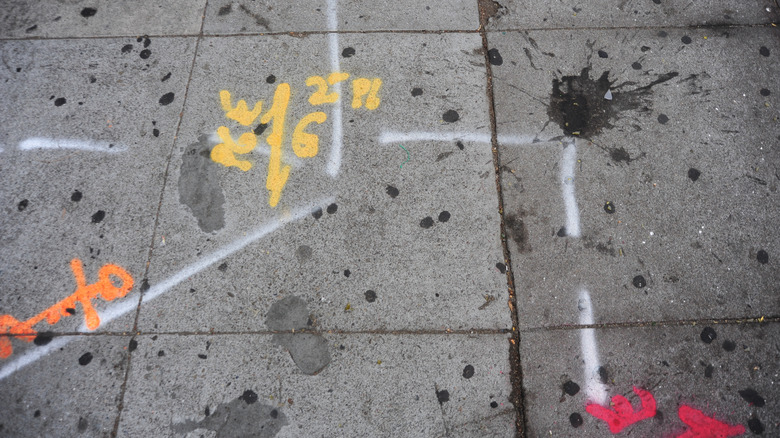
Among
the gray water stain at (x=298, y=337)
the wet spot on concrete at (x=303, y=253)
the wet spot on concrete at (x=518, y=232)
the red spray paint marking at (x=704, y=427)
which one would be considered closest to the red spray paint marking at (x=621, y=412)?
the red spray paint marking at (x=704, y=427)

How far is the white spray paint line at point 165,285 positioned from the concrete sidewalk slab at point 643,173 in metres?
1.32

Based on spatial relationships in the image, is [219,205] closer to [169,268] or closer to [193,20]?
[169,268]

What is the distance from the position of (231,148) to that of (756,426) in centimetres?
323

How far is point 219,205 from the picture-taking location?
253cm

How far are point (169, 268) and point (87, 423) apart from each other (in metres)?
0.83

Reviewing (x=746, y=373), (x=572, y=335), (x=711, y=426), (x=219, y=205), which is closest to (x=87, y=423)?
(x=219, y=205)

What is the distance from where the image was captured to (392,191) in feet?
8.43

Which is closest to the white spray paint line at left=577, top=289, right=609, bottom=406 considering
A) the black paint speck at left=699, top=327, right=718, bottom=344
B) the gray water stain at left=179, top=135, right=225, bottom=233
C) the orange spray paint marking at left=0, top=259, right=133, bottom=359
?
the black paint speck at left=699, top=327, right=718, bottom=344

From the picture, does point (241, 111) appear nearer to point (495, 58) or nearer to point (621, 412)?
point (495, 58)

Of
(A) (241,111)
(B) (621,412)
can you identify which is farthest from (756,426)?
(A) (241,111)

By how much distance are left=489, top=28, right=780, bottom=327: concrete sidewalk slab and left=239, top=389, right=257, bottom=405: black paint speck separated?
4.72 ft

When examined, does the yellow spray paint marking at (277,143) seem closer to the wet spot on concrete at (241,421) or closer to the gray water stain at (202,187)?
the gray water stain at (202,187)

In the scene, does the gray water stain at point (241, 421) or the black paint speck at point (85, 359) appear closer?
the gray water stain at point (241, 421)

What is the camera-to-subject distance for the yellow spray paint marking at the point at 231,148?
8.62ft
